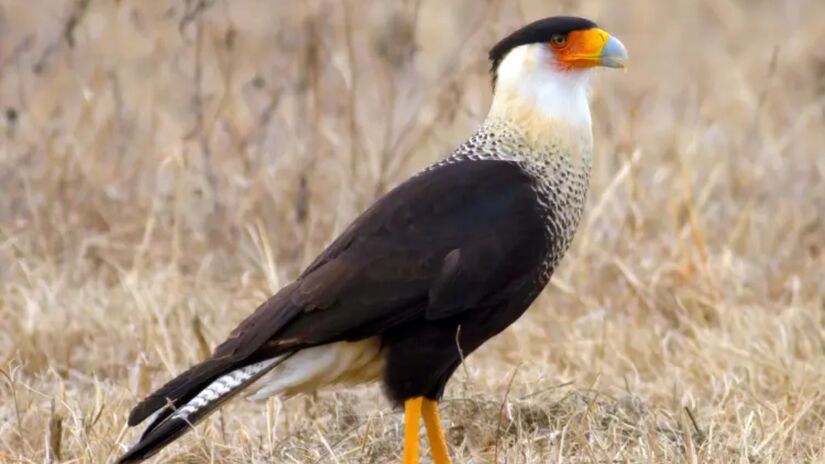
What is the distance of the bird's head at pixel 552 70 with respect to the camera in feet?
12.7

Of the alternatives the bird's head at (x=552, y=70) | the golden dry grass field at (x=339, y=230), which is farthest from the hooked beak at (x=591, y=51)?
the golden dry grass field at (x=339, y=230)

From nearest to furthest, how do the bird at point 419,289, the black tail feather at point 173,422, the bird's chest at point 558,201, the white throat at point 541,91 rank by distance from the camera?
the black tail feather at point 173,422 < the bird at point 419,289 < the bird's chest at point 558,201 < the white throat at point 541,91

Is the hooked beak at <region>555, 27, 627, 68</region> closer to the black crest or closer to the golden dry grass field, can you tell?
the black crest

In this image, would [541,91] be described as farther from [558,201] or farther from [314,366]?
[314,366]

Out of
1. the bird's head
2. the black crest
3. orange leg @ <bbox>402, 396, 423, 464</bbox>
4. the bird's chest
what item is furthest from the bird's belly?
the black crest

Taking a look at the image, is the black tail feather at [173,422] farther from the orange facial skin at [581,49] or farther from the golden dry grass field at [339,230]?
the orange facial skin at [581,49]

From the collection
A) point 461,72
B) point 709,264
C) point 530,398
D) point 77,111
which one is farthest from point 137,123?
point 530,398

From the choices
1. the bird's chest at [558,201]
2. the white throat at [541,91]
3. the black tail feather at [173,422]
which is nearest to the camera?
the black tail feather at [173,422]

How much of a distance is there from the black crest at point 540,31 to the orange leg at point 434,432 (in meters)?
0.89

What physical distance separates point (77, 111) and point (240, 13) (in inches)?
105

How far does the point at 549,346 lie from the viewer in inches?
196

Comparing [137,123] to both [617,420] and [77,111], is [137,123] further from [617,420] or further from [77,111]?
[617,420]

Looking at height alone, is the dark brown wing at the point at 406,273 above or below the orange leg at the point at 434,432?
above

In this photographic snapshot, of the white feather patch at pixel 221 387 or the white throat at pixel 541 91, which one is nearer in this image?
the white feather patch at pixel 221 387
